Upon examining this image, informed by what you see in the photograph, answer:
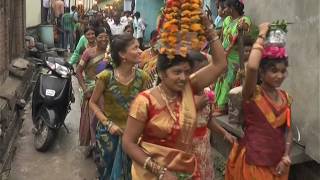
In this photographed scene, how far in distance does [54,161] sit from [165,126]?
13.2 feet

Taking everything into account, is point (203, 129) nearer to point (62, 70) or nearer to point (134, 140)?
point (134, 140)

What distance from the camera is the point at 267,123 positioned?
357 cm

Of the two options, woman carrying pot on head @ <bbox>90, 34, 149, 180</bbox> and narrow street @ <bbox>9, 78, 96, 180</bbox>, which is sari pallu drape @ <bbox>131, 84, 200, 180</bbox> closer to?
woman carrying pot on head @ <bbox>90, 34, 149, 180</bbox>

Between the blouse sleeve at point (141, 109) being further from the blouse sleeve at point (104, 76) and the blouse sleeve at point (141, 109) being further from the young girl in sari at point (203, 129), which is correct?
the blouse sleeve at point (104, 76)

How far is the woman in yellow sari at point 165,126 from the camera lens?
2992 mm

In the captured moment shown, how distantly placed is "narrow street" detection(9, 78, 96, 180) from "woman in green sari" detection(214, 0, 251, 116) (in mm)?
1828

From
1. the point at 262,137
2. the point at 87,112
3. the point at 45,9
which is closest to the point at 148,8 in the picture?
the point at 45,9

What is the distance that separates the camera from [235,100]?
13.7ft

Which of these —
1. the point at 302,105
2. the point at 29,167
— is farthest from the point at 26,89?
the point at 302,105

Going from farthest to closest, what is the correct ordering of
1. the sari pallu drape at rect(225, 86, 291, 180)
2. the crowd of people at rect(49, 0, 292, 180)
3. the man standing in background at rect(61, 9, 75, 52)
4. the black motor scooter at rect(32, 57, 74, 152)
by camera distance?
the man standing in background at rect(61, 9, 75, 52), the black motor scooter at rect(32, 57, 74, 152), the sari pallu drape at rect(225, 86, 291, 180), the crowd of people at rect(49, 0, 292, 180)

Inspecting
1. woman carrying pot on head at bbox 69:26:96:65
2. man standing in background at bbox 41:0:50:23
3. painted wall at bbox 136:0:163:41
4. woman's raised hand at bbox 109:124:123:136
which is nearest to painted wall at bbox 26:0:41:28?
man standing in background at bbox 41:0:50:23

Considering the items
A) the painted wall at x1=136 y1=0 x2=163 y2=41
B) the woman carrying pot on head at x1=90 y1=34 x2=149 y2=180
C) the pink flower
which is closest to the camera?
the pink flower

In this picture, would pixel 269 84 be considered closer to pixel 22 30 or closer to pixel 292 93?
pixel 292 93

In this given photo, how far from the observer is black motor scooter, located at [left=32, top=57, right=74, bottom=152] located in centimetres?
688
